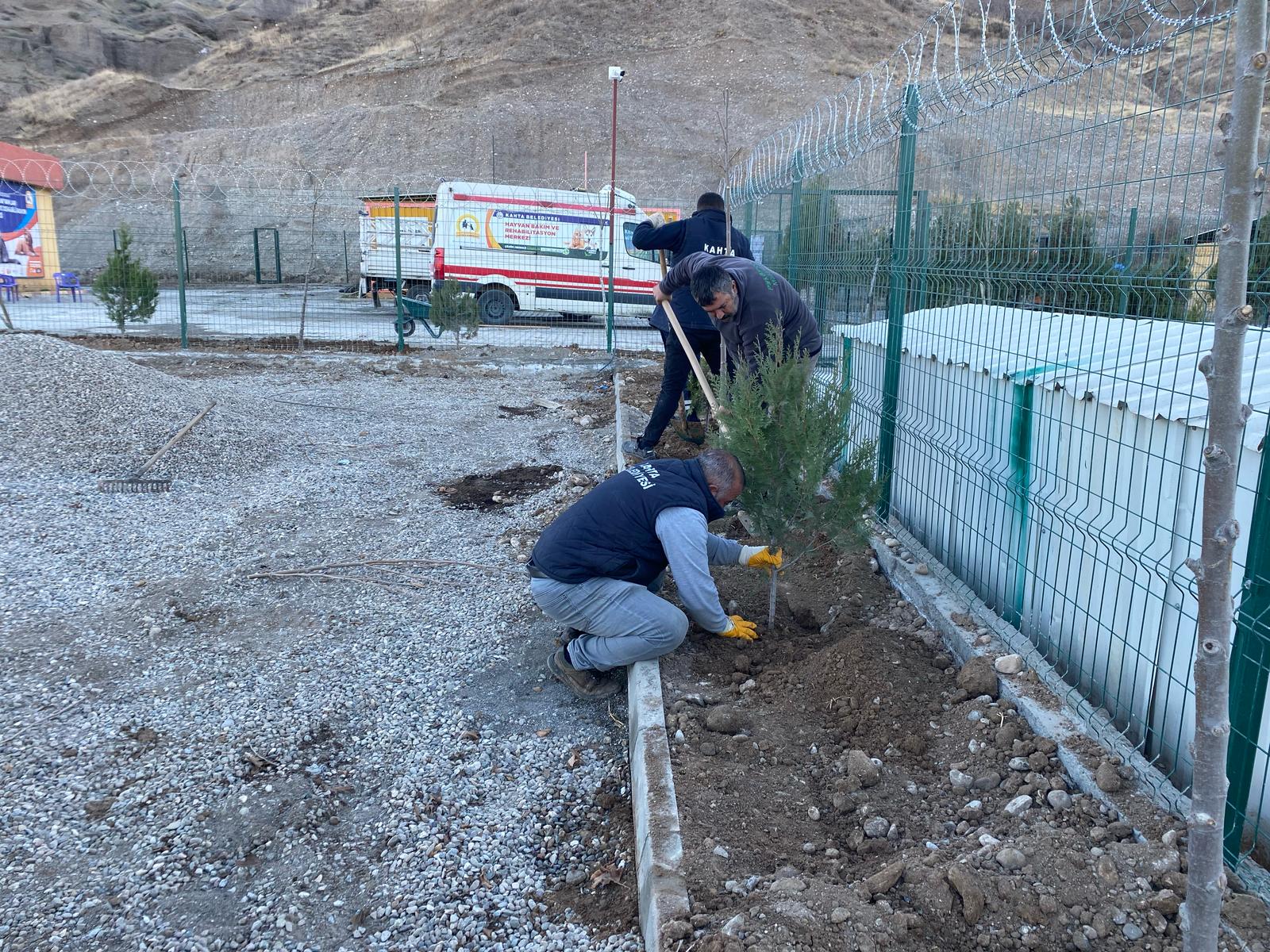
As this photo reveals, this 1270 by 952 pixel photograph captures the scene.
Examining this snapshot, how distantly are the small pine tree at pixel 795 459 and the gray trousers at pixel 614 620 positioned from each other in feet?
1.98

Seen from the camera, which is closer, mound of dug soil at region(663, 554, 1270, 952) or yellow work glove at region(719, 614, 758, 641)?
mound of dug soil at region(663, 554, 1270, 952)

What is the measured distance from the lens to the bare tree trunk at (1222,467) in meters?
1.21

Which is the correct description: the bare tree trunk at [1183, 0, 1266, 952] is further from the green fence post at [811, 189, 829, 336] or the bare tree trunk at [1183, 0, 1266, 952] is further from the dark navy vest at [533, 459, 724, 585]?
the green fence post at [811, 189, 829, 336]

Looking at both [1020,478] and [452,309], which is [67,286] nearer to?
[452,309]

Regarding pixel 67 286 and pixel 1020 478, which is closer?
pixel 1020 478

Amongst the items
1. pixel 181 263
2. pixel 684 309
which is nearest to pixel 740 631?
pixel 684 309

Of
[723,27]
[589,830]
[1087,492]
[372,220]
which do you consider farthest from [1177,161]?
[723,27]

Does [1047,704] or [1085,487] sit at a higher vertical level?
[1085,487]

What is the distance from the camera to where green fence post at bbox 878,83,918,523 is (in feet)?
14.9

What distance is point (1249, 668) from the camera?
2303mm

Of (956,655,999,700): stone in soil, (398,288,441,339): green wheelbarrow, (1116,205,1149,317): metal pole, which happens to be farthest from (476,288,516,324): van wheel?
(1116,205,1149,317): metal pole

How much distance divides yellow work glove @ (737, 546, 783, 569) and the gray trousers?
1.31 ft

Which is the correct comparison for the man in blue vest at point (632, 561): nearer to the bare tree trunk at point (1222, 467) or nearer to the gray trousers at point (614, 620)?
the gray trousers at point (614, 620)

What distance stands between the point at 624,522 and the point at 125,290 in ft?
42.2
